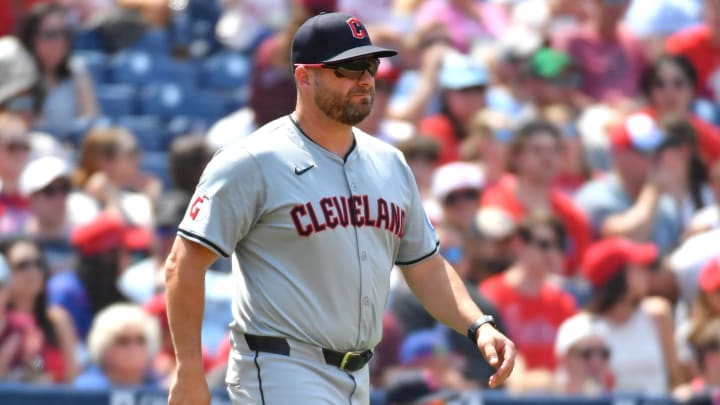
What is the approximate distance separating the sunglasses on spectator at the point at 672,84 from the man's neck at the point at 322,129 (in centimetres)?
597

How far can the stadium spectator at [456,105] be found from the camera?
32.1ft

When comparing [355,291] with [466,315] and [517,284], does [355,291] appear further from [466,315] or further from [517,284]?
[517,284]

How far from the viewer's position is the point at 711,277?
26.5ft

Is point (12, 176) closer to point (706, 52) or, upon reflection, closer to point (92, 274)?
point (92, 274)

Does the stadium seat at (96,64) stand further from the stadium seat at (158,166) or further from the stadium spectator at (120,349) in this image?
the stadium spectator at (120,349)

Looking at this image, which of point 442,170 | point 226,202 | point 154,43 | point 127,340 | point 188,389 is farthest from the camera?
point 154,43

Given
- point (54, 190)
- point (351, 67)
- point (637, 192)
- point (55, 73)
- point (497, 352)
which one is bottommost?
point (637, 192)

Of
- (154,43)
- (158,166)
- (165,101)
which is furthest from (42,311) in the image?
(154,43)

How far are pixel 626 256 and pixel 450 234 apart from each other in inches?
36.4

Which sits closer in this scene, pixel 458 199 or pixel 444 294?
pixel 444 294

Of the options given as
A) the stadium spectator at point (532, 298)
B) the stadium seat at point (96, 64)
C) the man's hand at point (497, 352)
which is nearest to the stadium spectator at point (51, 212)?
the stadium seat at point (96, 64)

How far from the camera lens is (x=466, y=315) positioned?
4.89m

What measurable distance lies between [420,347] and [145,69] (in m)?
4.11

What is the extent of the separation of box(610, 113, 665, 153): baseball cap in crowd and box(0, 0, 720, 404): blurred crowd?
2 centimetres
